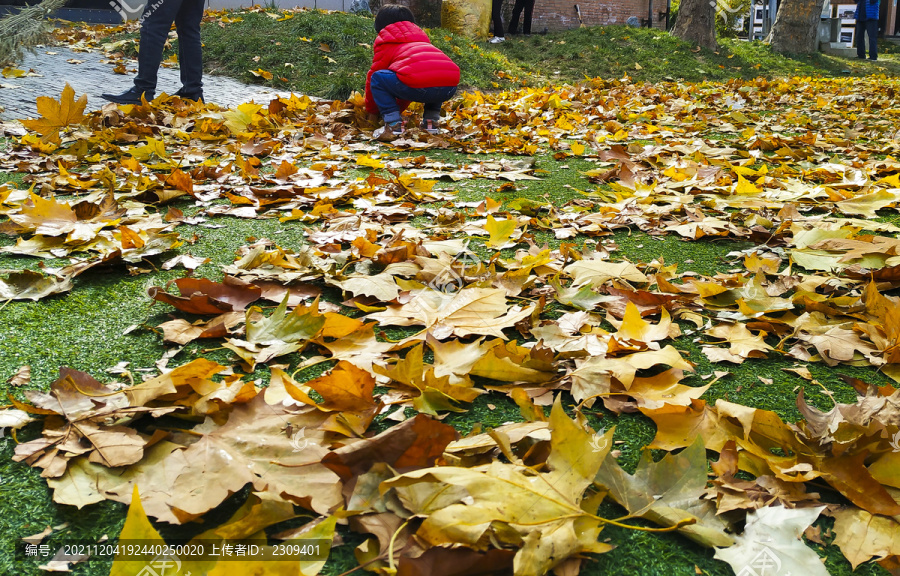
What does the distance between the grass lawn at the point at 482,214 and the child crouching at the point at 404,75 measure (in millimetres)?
259

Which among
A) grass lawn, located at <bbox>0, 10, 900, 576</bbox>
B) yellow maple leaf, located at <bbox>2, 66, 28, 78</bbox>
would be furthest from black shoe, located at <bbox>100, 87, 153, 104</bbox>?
yellow maple leaf, located at <bbox>2, 66, 28, 78</bbox>

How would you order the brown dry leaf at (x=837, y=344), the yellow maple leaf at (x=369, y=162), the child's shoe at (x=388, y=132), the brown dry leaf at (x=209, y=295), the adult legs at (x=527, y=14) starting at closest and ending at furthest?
1. the brown dry leaf at (x=837, y=344)
2. the brown dry leaf at (x=209, y=295)
3. the yellow maple leaf at (x=369, y=162)
4. the child's shoe at (x=388, y=132)
5. the adult legs at (x=527, y=14)

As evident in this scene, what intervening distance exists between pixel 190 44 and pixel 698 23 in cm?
1078

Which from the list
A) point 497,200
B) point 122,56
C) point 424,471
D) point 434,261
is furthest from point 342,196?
point 122,56

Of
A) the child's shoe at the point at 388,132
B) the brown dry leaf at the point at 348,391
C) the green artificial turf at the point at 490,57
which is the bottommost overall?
the brown dry leaf at the point at 348,391

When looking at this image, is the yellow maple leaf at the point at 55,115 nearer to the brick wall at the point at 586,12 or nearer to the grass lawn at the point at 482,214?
the grass lawn at the point at 482,214

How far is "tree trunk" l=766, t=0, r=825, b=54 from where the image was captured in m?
13.2

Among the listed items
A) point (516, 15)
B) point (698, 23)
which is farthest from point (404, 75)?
point (698, 23)

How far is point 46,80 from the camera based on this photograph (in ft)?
17.1

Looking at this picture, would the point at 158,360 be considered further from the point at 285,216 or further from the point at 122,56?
the point at 122,56

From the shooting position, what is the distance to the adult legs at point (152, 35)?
4.48 meters

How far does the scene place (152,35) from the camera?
14.9 feet

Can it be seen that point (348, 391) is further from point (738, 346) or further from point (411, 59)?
point (411, 59)

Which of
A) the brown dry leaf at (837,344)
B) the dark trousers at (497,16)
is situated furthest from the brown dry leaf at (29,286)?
the dark trousers at (497,16)
